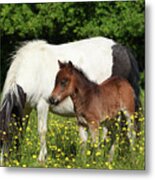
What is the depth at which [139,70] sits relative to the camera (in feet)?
11.9

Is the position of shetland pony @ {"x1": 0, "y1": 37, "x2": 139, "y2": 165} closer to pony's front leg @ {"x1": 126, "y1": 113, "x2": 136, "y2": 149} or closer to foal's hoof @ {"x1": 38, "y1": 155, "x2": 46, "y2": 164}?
foal's hoof @ {"x1": 38, "y1": 155, "x2": 46, "y2": 164}

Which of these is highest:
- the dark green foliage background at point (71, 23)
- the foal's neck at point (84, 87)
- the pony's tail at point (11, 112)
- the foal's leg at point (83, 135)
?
the dark green foliage background at point (71, 23)

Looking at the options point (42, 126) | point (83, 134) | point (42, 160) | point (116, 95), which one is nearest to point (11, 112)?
point (42, 126)

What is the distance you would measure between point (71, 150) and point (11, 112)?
0.38m

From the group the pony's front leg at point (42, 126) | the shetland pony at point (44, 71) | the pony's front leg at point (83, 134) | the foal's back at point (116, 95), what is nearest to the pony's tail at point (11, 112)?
the shetland pony at point (44, 71)

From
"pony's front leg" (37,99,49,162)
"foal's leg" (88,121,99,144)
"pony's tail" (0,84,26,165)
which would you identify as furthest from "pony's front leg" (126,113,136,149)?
"pony's tail" (0,84,26,165)

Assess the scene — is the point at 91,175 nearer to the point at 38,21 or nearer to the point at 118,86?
the point at 118,86

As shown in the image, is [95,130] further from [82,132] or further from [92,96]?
[92,96]

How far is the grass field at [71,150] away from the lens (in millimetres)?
3656

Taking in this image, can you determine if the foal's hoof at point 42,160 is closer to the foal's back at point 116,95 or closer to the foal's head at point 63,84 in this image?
the foal's head at point 63,84

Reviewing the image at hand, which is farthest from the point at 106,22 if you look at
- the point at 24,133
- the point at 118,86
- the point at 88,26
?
the point at 24,133

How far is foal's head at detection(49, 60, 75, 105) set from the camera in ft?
12.2

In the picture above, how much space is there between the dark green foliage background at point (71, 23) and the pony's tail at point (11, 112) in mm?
94

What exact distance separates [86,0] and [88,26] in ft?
0.45
